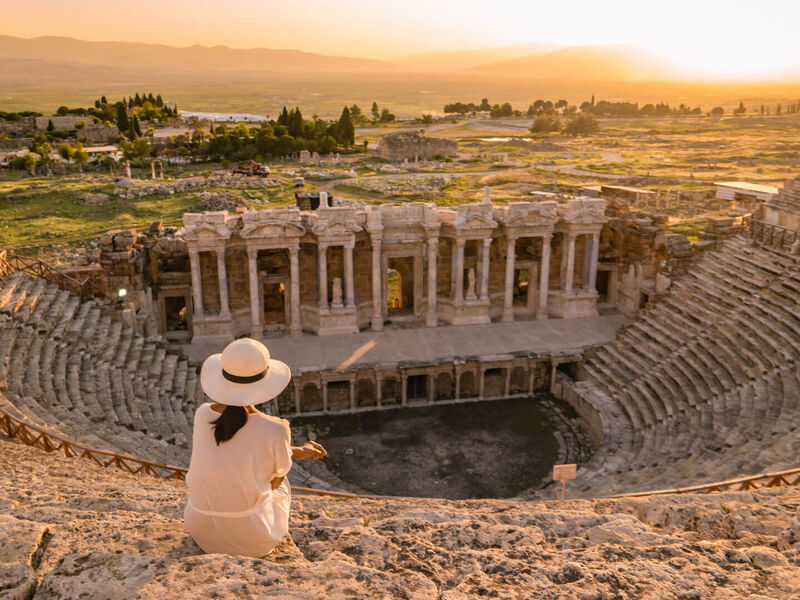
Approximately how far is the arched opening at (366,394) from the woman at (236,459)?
59.7 ft

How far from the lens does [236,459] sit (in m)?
5.89

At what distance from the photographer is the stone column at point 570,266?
28094 millimetres

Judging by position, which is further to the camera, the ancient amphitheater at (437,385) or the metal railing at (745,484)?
the metal railing at (745,484)

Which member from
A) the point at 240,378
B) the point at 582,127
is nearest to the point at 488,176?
the point at 582,127

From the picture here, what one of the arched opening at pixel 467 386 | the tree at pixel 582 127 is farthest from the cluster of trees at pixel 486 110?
the arched opening at pixel 467 386

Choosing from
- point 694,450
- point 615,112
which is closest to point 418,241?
point 694,450

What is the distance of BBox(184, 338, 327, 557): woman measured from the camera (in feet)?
19.3

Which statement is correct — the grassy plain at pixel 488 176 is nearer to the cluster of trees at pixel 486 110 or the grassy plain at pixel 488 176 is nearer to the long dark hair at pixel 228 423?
the cluster of trees at pixel 486 110

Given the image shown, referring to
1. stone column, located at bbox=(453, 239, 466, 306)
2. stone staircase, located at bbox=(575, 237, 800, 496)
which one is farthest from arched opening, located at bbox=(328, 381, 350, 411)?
stone staircase, located at bbox=(575, 237, 800, 496)

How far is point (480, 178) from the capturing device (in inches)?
2908

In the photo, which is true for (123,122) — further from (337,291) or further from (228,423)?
(228,423)

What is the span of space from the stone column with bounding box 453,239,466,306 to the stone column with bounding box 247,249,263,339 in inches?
298

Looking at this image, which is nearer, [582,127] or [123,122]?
[123,122]

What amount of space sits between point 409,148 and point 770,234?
6760 centimetres
